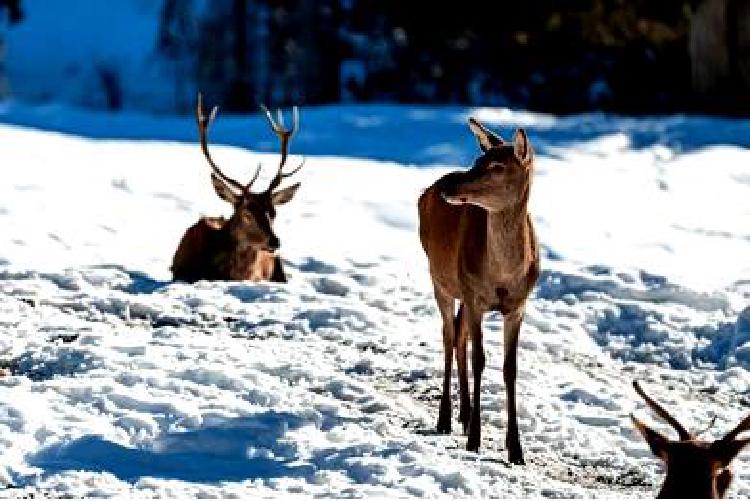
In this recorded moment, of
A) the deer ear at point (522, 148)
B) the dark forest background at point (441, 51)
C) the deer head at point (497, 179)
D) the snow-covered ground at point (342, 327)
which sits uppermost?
the dark forest background at point (441, 51)

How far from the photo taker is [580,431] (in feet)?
27.7

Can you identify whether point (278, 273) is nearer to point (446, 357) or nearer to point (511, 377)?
point (446, 357)

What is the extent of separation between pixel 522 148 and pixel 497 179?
173 millimetres

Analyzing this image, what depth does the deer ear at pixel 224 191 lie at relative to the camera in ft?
38.8

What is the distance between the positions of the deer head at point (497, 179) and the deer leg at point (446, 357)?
3.36 ft

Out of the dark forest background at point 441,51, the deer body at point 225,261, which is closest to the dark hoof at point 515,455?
the deer body at point 225,261

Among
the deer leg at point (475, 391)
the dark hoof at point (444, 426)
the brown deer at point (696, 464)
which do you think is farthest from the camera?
the dark hoof at point (444, 426)

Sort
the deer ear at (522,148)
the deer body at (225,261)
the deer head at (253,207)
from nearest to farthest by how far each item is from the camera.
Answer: the deer ear at (522,148) < the deer head at (253,207) < the deer body at (225,261)

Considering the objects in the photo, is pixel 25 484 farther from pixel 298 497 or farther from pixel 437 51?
pixel 437 51

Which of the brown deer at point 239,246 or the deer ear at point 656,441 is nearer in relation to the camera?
the deer ear at point 656,441

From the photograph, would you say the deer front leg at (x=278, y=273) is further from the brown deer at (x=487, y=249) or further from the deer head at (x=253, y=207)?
the brown deer at (x=487, y=249)

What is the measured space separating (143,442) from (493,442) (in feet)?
5.50

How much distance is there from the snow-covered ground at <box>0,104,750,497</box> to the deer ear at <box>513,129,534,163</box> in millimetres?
1347

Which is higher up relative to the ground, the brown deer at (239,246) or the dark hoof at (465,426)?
the brown deer at (239,246)
